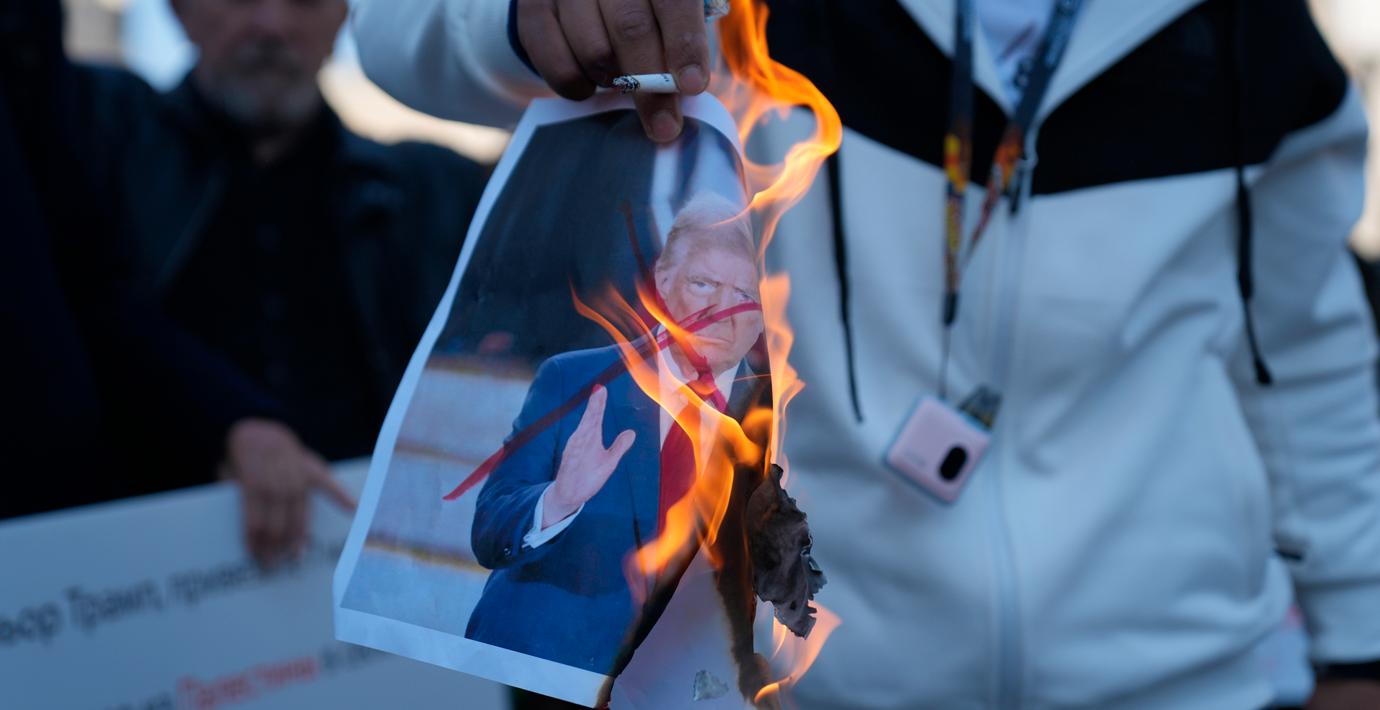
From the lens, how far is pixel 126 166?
2635 mm

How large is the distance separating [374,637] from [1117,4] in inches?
41.3

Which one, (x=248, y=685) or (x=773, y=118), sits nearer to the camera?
(x=773, y=118)

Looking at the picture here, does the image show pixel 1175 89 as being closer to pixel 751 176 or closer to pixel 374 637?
pixel 751 176

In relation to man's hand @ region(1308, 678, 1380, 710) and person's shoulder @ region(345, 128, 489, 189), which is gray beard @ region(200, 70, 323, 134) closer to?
person's shoulder @ region(345, 128, 489, 189)

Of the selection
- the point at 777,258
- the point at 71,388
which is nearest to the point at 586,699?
the point at 777,258

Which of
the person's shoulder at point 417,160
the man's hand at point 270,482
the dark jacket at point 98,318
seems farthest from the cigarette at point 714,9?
the person's shoulder at point 417,160

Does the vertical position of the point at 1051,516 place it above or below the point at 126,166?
above

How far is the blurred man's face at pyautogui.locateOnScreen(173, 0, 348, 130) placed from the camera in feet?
9.46

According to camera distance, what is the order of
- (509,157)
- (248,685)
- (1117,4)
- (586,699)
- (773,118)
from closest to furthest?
(586,699) < (509,157) < (773,118) < (1117,4) < (248,685)

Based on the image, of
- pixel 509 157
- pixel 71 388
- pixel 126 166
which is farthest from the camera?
pixel 126 166

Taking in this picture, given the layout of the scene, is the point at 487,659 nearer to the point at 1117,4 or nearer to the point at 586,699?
the point at 586,699

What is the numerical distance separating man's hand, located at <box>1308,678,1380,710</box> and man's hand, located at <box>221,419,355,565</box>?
158cm

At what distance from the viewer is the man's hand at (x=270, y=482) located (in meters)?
1.78

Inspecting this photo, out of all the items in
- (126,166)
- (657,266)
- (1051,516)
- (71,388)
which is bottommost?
(126,166)
